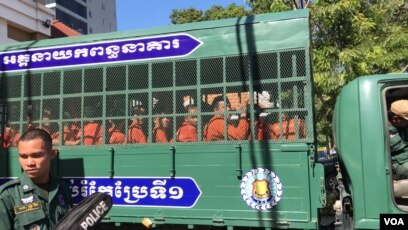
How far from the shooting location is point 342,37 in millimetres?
7992

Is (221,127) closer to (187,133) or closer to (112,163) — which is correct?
(187,133)

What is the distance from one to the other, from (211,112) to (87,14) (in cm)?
6080

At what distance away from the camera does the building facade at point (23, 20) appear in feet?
40.6

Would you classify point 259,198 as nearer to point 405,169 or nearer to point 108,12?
point 405,169

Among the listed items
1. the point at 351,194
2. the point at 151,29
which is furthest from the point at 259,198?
the point at 151,29

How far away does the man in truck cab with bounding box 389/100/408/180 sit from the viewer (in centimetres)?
361

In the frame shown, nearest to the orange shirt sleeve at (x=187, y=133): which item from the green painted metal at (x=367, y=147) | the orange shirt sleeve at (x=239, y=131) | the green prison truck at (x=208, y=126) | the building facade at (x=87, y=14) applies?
the green prison truck at (x=208, y=126)

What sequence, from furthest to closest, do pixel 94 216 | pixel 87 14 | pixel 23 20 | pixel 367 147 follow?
pixel 87 14, pixel 23 20, pixel 367 147, pixel 94 216

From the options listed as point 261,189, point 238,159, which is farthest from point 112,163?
point 261,189

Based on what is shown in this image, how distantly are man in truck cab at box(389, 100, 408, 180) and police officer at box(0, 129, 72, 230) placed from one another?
255 centimetres

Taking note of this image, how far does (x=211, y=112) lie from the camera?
4.21 metres

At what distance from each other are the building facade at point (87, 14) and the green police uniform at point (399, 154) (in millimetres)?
53311

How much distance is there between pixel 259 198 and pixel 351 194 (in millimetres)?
753

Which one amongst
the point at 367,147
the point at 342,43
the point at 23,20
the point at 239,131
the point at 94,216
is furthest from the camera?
the point at 23,20
